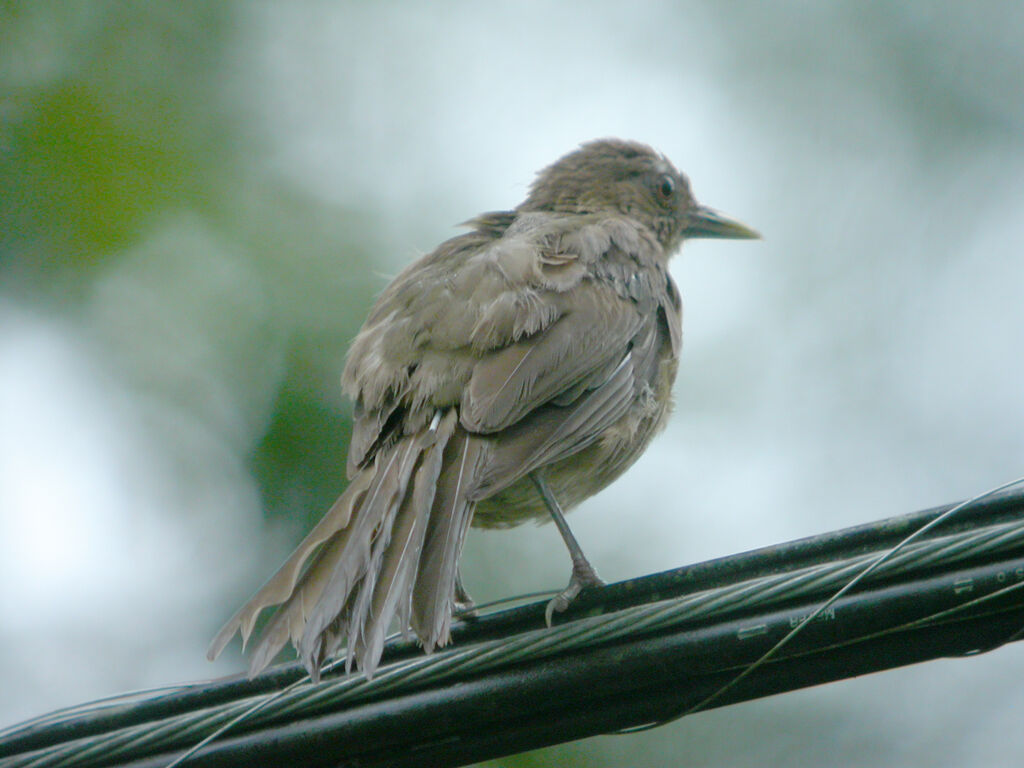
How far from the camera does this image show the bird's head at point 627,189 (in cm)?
677

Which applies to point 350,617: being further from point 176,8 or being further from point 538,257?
point 176,8

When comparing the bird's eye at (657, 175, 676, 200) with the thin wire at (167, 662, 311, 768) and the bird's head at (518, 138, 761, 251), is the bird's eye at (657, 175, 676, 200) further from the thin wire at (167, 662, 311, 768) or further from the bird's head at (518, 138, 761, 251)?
the thin wire at (167, 662, 311, 768)

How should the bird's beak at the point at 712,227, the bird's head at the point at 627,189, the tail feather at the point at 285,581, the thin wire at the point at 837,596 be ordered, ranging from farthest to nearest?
1. the bird's beak at the point at 712,227
2. the bird's head at the point at 627,189
3. the tail feather at the point at 285,581
4. the thin wire at the point at 837,596

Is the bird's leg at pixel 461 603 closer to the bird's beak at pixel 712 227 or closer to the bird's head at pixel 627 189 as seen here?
the bird's head at pixel 627 189

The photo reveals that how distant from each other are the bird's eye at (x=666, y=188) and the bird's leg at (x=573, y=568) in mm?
2613

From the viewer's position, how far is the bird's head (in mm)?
6766

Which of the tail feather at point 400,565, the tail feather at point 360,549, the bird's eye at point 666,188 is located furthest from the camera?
the bird's eye at point 666,188

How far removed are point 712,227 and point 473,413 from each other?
345cm

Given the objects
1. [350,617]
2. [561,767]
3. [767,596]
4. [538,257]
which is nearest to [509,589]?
[561,767]

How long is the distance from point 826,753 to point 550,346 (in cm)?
677

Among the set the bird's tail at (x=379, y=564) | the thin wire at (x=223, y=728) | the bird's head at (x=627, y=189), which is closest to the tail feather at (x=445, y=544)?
the bird's tail at (x=379, y=564)

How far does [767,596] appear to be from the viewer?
9.34ft

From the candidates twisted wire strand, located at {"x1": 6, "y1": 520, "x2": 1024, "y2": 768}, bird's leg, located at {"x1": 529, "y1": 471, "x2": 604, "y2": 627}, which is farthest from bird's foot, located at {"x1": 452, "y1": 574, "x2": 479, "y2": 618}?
twisted wire strand, located at {"x1": 6, "y1": 520, "x2": 1024, "y2": 768}

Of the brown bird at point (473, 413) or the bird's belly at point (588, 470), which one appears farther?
the bird's belly at point (588, 470)
